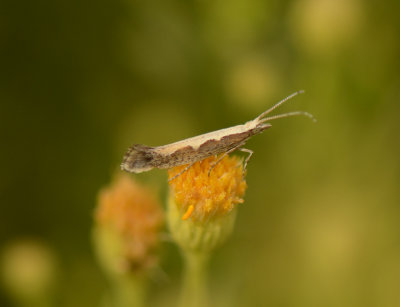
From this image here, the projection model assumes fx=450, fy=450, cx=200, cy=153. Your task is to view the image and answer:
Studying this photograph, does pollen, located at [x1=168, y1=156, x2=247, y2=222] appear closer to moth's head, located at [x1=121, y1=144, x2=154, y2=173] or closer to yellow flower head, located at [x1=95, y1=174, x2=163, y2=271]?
moth's head, located at [x1=121, y1=144, x2=154, y2=173]

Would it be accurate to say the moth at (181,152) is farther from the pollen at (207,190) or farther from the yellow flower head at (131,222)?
the yellow flower head at (131,222)

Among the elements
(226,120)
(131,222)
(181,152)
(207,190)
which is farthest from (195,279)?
(226,120)

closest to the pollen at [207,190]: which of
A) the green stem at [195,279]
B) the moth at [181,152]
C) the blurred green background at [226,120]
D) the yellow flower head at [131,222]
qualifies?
the moth at [181,152]

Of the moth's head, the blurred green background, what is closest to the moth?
the moth's head

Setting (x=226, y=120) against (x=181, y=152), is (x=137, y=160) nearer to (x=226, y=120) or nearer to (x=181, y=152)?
(x=181, y=152)

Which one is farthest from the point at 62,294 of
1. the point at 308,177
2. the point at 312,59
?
the point at 312,59
